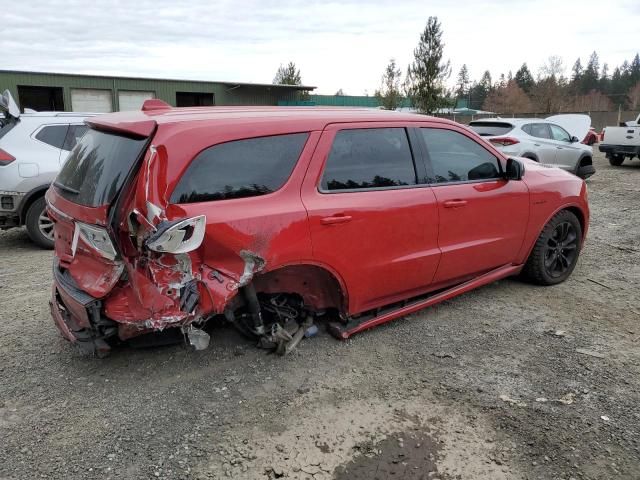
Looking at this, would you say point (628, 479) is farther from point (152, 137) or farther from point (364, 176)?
point (152, 137)

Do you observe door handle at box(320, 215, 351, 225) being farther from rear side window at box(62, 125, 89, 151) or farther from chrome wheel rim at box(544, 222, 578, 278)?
rear side window at box(62, 125, 89, 151)

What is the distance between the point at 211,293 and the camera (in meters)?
3.06

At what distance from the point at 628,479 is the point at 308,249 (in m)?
2.10

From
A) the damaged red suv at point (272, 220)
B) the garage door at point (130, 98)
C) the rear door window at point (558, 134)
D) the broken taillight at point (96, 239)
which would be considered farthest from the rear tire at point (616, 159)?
the garage door at point (130, 98)

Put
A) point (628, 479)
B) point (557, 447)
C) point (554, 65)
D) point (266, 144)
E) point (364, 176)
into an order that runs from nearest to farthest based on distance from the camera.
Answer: point (628, 479) → point (557, 447) → point (266, 144) → point (364, 176) → point (554, 65)

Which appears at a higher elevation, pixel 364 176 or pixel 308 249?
pixel 364 176

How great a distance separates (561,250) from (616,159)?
41.9ft

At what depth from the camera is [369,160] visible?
12.5 feet

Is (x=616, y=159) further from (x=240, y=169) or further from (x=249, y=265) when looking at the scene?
(x=249, y=265)

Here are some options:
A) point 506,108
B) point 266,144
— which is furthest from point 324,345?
point 506,108

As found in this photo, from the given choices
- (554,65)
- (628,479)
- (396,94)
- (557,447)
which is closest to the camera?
(628,479)

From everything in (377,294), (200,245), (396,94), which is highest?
(396,94)

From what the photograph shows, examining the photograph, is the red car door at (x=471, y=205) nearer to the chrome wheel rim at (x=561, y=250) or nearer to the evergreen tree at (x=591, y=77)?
the chrome wheel rim at (x=561, y=250)

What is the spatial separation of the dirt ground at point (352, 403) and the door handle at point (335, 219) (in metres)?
0.98
